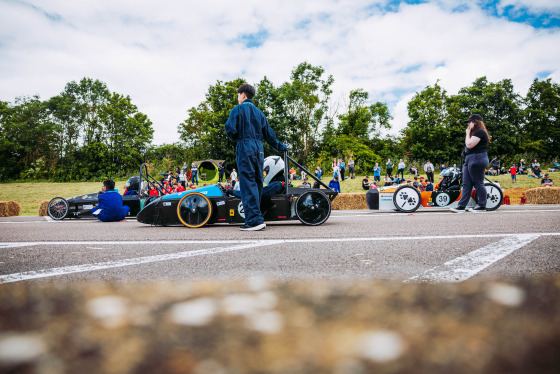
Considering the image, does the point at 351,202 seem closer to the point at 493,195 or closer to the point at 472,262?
the point at 493,195

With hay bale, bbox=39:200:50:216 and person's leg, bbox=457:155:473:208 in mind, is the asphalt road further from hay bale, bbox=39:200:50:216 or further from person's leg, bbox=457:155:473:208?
hay bale, bbox=39:200:50:216

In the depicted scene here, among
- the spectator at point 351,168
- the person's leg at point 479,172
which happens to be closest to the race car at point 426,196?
the person's leg at point 479,172

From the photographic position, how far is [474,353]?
833 millimetres

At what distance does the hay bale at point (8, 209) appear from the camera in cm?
1240

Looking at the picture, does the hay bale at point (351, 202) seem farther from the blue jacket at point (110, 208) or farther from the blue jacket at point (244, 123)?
the blue jacket at point (244, 123)

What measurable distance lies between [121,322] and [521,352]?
108 cm

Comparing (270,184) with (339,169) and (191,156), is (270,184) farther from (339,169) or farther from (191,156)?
(191,156)

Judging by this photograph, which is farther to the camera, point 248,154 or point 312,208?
point 312,208

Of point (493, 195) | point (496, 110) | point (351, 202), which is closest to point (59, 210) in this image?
point (351, 202)

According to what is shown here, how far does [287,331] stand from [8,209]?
15.0 meters

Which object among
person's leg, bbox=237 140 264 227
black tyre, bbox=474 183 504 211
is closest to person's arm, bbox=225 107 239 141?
person's leg, bbox=237 140 264 227

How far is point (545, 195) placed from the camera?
13.8 m

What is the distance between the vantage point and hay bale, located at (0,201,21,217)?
40.7ft

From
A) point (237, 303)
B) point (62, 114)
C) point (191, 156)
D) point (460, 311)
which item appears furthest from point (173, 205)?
point (62, 114)
